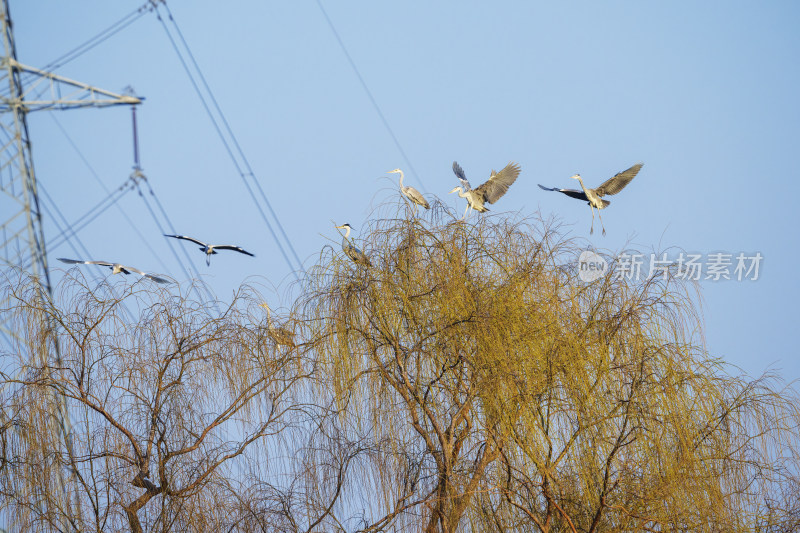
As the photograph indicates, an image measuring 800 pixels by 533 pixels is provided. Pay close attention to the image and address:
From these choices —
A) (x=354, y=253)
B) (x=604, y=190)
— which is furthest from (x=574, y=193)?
(x=354, y=253)

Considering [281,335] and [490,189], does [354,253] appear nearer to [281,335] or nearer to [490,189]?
[281,335]

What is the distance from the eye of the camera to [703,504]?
22.1 ft

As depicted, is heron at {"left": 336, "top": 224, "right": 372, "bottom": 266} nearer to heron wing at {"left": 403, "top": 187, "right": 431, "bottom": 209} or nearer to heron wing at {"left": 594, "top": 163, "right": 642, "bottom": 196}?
heron wing at {"left": 403, "top": 187, "right": 431, "bottom": 209}

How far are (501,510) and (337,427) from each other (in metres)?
1.41

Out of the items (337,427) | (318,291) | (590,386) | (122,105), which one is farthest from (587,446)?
(122,105)

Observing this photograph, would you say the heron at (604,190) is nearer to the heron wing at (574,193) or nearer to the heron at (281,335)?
the heron wing at (574,193)

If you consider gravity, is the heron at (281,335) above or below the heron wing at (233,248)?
below

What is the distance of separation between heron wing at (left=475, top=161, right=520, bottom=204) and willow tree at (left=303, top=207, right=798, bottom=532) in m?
1.89

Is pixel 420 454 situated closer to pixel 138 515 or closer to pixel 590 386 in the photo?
pixel 590 386

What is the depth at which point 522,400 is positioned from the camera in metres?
6.65

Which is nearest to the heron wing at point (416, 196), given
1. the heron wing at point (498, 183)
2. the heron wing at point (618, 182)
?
the heron wing at point (498, 183)

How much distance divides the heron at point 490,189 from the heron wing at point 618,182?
101 cm

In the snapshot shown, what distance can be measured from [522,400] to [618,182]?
3969mm

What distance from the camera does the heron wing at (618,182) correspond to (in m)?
9.76
